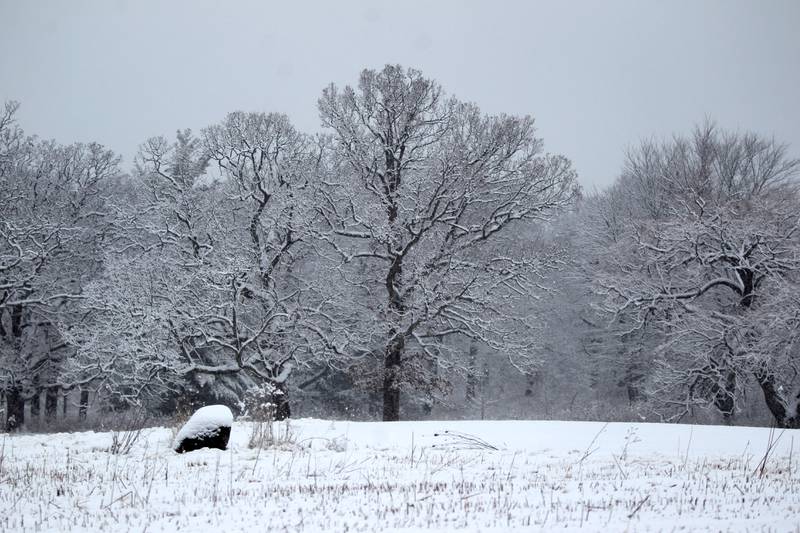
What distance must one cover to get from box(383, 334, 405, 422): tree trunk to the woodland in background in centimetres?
7

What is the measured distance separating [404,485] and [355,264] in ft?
54.1

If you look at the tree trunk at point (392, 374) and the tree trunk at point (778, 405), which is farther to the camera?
the tree trunk at point (392, 374)

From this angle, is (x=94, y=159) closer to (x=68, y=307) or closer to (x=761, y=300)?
(x=68, y=307)

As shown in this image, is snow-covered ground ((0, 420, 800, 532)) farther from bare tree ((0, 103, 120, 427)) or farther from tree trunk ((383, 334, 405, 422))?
bare tree ((0, 103, 120, 427))

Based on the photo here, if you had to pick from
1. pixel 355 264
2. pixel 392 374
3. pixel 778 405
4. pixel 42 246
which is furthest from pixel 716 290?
pixel 42 246

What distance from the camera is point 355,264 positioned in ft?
77.3

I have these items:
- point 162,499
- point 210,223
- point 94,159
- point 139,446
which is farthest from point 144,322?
point 162,499

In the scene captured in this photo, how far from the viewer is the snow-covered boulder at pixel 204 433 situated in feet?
33.4

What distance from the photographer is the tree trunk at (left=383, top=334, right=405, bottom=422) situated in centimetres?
1973

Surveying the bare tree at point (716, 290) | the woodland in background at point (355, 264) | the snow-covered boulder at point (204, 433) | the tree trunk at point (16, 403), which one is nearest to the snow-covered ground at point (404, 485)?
the snow-covered boulder at point (204, 433)

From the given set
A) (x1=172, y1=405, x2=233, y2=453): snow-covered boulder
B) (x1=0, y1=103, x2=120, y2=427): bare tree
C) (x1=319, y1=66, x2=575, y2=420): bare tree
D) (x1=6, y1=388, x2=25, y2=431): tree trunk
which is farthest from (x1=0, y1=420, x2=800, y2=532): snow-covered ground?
(x1=6, y1=388, x2=25, y2=431): tree trunk

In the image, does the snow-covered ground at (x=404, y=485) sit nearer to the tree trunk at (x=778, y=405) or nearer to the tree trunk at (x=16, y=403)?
the tree trunk at (x=778, y=405)

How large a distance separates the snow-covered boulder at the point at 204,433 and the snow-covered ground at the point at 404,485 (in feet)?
0.72

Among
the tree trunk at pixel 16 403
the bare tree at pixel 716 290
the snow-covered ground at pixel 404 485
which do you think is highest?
the bare tree at pixel 716 290
